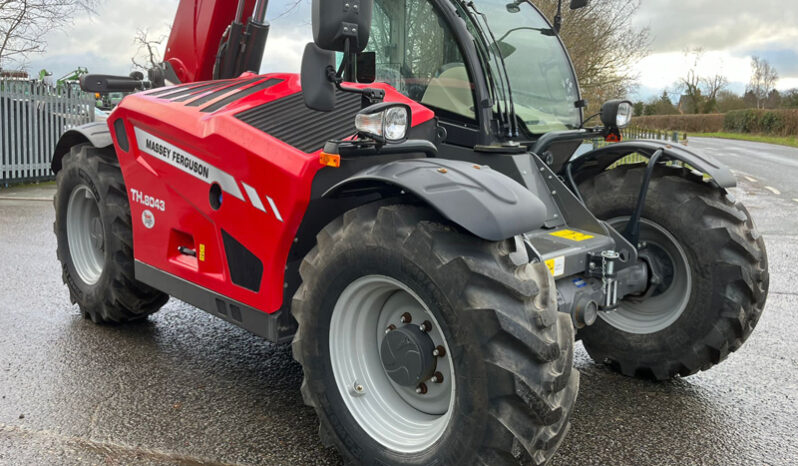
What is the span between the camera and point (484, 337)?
8.04 ft

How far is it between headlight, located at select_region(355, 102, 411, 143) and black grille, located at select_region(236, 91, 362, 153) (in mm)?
326

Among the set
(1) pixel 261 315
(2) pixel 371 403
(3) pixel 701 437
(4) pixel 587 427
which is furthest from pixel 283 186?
(3) pixel 701 437

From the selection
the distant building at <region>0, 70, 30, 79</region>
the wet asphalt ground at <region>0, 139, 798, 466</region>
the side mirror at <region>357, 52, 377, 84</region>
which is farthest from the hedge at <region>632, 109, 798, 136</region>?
the side mirror at <region>357, 52, 377, 84</region>

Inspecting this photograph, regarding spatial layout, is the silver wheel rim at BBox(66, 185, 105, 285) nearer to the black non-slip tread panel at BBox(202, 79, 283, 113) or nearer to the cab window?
the black non-slip tread panel at BBox(202, 79, 283, 113)

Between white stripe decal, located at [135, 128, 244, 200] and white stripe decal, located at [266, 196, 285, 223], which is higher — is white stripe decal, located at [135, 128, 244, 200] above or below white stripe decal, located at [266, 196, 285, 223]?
above

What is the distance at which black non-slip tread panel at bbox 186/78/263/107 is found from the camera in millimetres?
3668

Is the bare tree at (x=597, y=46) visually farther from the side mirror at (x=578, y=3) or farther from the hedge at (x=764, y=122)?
the hedge at (x=764, y=122)

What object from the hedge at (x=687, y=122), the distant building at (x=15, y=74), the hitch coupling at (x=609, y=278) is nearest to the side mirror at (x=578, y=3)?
the hitch coupling at (x=609, y=278)

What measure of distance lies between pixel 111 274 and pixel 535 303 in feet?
9.98

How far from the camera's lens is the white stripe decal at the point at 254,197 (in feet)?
10.4

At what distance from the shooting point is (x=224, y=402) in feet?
12.1

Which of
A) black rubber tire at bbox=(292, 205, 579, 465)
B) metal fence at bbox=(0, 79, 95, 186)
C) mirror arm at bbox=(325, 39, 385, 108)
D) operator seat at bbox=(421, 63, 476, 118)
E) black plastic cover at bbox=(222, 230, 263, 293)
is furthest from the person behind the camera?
metal fence at bbox=(0, 79, 95, 186)

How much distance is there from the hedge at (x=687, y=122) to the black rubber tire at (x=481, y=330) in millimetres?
49449

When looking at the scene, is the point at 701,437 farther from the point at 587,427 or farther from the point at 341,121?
the point at 341,121
